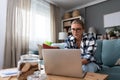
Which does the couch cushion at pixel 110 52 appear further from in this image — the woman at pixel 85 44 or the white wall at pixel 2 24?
the white wall at pixel 2 24

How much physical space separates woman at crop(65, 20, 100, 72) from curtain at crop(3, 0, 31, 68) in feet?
5.86

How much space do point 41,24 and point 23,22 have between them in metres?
0.67

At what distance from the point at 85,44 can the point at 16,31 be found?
6.77 ft

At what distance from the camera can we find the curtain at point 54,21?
13.0 feet

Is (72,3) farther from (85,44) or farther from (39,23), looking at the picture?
(85,44)

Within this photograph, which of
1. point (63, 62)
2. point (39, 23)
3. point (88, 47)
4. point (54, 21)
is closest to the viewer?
point (63, 62)

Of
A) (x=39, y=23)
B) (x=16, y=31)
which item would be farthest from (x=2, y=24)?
(x=39, y=23)

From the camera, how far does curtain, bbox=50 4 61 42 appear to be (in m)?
3.97

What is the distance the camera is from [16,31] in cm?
293

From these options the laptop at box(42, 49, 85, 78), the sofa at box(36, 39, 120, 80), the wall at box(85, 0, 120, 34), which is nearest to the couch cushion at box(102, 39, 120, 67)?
the sofa at box(36, 39, 120, 80)

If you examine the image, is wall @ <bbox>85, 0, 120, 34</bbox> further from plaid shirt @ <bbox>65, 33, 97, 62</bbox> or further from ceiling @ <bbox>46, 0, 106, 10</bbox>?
plaid shirt @ <bbox>65, 33, 97, 62</bbox>

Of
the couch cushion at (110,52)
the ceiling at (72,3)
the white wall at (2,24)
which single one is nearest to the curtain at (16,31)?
the white wall at (2,24)

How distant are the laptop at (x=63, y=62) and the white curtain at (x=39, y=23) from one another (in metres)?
2.49

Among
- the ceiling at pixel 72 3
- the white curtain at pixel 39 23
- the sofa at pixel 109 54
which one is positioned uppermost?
the ceiling at pixel 72 3
